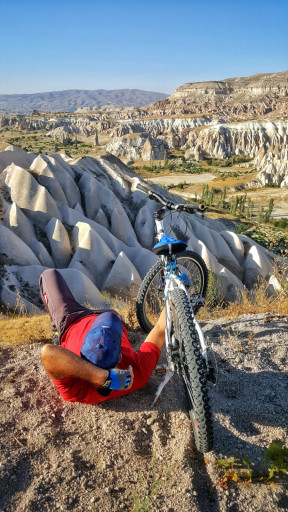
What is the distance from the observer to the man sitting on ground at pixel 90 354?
2713 mm

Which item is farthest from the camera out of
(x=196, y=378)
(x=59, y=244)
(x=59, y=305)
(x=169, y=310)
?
(x=59, y=244)

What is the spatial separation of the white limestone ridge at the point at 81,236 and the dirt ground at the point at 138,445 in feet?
17.5

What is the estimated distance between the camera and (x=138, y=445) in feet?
9.78

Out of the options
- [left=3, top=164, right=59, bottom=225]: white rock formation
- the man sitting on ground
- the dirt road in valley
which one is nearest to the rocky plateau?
the dirt road in valley

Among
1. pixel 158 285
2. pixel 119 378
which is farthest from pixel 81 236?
pixel 119 378

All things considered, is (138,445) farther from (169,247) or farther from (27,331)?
(27,331)

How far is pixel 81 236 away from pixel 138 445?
925 cm

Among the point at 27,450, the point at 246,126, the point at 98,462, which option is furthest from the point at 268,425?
the point at 246,126

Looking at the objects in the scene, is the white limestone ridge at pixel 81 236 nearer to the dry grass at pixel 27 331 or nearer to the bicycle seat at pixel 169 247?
the dry grass at pixel 27 331

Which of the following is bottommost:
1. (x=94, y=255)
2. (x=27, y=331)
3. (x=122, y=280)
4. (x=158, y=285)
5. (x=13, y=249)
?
(x=122, y=280)

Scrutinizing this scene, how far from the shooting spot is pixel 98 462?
2.83m

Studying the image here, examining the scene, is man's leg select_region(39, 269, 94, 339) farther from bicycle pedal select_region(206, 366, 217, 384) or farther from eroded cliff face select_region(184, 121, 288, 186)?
eroded cliff face select_region(184, 121, 288, 186)

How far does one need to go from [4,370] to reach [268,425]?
2983 millimetres

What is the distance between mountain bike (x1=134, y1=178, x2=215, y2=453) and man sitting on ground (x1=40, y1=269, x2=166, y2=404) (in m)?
0.29
